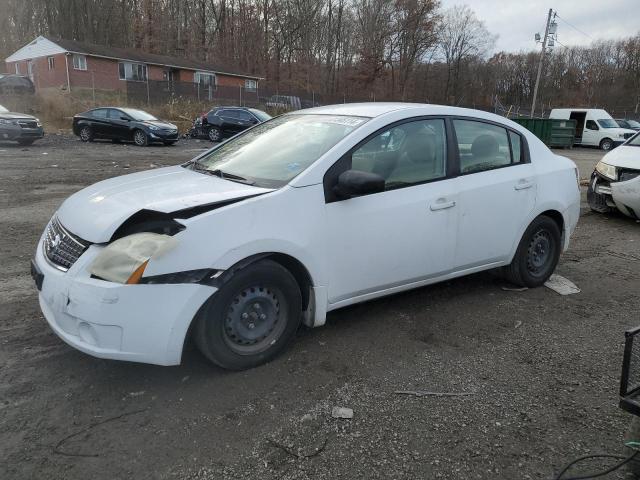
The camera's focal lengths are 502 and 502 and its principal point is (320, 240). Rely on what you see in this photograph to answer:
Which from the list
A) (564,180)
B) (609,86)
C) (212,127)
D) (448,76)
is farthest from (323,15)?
(564,180)

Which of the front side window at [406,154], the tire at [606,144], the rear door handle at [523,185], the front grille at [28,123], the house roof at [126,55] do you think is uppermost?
the house roof at [126,55]

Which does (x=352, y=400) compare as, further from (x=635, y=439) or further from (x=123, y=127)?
(x=123, y=127)

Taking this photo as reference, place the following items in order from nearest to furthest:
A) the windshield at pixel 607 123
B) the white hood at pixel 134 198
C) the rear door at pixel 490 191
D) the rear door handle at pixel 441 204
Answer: the white hood at pixel 134 198 < the rear door handle at pixel 441 204 < the rear door at pixel 490 191 < the windshield at pixel 607 123

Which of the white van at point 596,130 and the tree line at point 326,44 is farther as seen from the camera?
the tree line at point 326,44

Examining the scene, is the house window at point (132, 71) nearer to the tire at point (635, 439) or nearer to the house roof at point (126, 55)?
the house roof at point (126, 55)

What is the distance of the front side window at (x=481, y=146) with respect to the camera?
13.4ft

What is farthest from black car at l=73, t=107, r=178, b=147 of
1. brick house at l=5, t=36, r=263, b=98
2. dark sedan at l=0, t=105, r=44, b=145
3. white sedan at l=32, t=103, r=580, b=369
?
white sedan at l=32, t=103, r=580, b=369

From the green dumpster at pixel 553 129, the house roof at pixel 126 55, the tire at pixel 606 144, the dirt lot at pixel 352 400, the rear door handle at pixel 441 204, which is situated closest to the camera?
the dirt lot at pixel 352 400

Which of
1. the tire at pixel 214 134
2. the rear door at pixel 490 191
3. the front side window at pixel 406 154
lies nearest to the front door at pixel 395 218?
the front side window at pixel 406 154

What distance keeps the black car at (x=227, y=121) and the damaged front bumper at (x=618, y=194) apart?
15.2 metres

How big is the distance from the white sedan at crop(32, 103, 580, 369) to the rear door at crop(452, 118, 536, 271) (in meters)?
→ 0.01

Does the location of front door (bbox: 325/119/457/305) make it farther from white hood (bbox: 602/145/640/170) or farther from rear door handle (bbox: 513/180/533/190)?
white hood (bbox: 602/145/640/170)

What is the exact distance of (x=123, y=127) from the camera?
63.7ft

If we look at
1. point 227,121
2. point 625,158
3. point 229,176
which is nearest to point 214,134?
point 227,121
